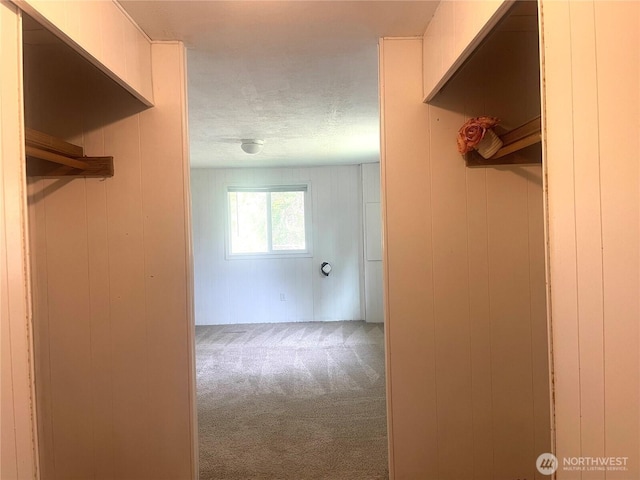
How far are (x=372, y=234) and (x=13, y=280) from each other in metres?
4.68

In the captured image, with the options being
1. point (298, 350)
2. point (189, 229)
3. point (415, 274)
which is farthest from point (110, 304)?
point (298, 350)

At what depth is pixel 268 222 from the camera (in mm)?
5613

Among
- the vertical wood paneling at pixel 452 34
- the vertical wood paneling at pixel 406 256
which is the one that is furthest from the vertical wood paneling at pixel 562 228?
the vertical wood paneling at pixel 406 256

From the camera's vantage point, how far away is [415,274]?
1789 millimetres

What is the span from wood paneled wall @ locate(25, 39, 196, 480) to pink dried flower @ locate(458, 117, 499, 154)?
4.25 ft

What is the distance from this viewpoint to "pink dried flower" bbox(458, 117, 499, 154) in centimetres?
165

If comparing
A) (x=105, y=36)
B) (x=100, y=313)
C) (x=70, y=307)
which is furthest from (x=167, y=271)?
(x=105, y=36)

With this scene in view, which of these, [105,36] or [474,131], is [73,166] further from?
[474,131]

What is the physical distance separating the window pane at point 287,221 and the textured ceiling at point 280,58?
6.96 ft

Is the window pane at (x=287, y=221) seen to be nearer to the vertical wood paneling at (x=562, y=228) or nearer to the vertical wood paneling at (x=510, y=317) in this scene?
the vertical wood paneling at (x=510, y=317)

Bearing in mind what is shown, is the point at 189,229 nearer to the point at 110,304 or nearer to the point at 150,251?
the point at 150,251

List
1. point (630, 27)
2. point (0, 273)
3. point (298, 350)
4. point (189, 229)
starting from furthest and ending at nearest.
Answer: point (298, 350) → point (189, 229) → point (0, 273) → point (630, 27)

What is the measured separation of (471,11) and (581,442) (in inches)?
49.2

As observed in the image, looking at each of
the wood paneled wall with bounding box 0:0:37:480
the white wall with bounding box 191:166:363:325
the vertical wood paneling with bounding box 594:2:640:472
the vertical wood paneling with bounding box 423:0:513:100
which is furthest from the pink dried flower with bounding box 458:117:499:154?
the white wall with bounding box 191:166:363:325
